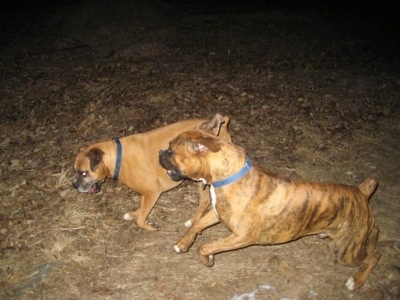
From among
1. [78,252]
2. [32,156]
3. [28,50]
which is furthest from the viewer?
[28,50]

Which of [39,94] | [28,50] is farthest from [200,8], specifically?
[39,94]

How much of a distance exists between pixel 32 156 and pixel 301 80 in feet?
22.9

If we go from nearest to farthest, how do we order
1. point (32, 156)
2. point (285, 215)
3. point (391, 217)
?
point (285, 215) < point (391, 217) < point (32, 156)

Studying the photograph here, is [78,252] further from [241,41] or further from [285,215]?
[241,41]

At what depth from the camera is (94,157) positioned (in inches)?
173

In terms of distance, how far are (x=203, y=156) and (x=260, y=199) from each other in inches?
30.4

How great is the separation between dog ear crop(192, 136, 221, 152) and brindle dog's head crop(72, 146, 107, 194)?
5.65ft

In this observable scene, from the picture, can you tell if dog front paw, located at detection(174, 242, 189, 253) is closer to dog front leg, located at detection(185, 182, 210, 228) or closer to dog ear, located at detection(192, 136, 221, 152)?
dog front leg, located at detection(185, 182, 210, 228)

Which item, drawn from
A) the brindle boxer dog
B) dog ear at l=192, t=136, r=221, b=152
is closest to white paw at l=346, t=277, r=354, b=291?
the brindle boxer dog

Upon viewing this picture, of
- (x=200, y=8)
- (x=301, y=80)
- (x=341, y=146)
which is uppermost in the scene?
(x=200, y=8)

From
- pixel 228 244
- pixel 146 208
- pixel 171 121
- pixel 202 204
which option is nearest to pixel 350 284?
pixel 228 244

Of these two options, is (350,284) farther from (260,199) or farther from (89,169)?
(89,169)

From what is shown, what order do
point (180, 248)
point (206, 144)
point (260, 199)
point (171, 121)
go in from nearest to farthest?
point (206, 144)
point (260, 199)
point (180, 248)
point (171, 121)

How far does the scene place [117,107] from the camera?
7500 mm
